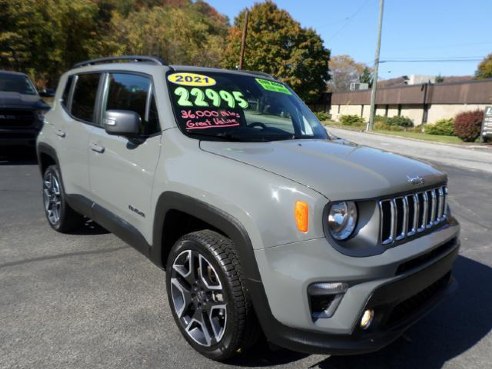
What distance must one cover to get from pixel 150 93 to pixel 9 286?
198 centimetres

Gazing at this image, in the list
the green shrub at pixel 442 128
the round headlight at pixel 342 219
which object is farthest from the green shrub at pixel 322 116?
the round headlight at pixel 342 219

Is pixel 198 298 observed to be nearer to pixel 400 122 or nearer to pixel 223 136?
pixel 223 136

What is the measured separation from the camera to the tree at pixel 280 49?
5147cm

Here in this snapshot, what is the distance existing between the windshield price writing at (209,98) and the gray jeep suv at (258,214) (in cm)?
1

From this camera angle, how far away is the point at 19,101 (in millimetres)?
9094

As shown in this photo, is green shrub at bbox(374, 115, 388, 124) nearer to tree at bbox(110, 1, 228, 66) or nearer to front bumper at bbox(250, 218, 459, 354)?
tree at bbox(110, 1, 228, 66)

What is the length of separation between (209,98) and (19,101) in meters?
7.25

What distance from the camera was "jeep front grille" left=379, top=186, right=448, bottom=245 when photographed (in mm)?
2426

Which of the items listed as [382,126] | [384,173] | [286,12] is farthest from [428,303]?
[286,12]

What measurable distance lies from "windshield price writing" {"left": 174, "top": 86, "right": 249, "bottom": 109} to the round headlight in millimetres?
1475

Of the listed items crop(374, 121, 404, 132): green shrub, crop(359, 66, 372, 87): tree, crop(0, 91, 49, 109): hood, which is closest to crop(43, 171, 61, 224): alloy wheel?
crop(0, 91, 49, 109): hood

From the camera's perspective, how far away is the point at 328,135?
4012 millimetres

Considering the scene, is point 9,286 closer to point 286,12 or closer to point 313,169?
point 313,169

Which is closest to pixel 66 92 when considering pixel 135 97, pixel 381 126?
pixel 135 97
